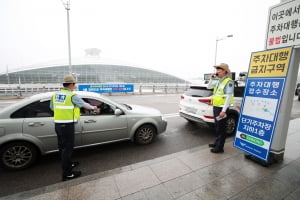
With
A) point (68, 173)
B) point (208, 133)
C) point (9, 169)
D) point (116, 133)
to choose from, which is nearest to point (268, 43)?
point (208, 133)

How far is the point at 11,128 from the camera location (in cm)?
279

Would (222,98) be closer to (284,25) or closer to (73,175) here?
(284,25)

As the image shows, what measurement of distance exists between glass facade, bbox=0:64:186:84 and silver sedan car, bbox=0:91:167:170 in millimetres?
26773

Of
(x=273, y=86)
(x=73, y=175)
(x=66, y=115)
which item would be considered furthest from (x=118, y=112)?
(x=273, y=86)

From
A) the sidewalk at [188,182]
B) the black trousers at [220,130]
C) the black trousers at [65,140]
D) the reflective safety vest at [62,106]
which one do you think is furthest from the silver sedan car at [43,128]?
the black trousers at [220,130]

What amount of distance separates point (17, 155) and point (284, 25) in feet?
17.8

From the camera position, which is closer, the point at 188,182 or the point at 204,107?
the point at 188,182

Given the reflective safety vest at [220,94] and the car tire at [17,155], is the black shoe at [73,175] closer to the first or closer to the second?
the car tire at [17,155]

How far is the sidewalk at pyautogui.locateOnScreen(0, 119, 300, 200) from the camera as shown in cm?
218

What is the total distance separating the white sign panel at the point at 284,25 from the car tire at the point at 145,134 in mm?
3140

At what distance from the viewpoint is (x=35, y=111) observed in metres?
3.05

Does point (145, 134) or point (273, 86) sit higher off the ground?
point (273, 86)

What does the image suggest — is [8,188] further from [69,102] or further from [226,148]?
[226,148]

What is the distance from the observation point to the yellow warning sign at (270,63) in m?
2.48
